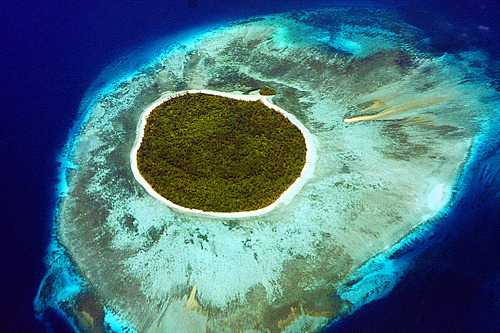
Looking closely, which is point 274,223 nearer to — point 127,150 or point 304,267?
point 304,267

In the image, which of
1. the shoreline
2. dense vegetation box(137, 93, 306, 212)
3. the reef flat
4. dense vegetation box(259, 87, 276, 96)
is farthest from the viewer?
dense vegetation box(259, 87, 276, 96)

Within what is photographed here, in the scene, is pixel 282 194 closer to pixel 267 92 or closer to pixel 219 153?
pixel 219 153

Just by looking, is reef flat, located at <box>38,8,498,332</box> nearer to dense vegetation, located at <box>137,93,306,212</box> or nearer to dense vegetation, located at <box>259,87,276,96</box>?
dense vegetation, located at <box>259,87,276,96</box>

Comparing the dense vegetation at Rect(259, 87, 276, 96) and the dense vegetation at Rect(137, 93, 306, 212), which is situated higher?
the dense vegetation at Rect(259, 87, 276, 96)

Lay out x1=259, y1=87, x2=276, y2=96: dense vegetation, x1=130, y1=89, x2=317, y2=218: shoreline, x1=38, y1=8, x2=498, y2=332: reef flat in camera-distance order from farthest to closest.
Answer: x1=259, y1=87, x2=276, y2=96: dense vegetation
x1=130, y1=89, x2=317, y2=218: shoreline
x1=38, y1=8, x2=498, y2=332: reef flat

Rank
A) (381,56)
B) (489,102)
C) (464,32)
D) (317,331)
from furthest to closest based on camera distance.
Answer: (464,32) < (381,56) < (489,102) < (317,331)

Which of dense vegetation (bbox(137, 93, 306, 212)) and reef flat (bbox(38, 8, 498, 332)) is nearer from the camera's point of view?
reef flat (bbox(38, 8, 498, 332))

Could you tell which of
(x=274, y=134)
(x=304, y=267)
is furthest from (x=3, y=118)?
(x=304, y=267)

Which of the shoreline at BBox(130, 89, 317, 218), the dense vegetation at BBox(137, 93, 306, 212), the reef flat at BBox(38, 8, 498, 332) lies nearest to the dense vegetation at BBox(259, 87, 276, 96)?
the shoreline at BBox(130, 89, 317, 218)

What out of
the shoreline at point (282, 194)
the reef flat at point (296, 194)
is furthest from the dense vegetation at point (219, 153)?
the reef flat at point (296, 194)
